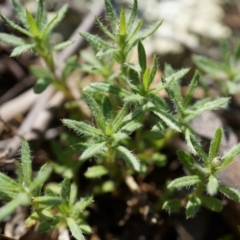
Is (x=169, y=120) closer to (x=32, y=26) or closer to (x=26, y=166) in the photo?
(x=26, y=166)

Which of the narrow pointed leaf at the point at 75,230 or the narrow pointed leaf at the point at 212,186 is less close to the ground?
the narrow pointed leaf at the point at 212,186

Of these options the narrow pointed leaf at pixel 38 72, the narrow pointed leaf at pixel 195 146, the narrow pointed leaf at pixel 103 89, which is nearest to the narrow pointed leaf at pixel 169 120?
the narrow pointed leaf at pixel 195 146

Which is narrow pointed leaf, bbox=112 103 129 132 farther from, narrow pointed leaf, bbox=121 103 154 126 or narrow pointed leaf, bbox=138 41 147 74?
narrow pointed leaf, bbox=138 41 147 74

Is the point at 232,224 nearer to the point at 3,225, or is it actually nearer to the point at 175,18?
the point at 3,225

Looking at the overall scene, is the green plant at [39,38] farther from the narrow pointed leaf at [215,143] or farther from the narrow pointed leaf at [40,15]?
the narrow pointed leaf at [215,143]

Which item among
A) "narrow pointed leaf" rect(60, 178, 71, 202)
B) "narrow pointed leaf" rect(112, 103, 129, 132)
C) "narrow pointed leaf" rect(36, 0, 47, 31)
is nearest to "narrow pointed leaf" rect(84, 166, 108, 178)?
"narrow pointed leaf" rect(60, 178, 71, 202)
